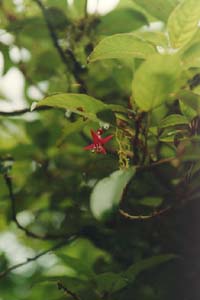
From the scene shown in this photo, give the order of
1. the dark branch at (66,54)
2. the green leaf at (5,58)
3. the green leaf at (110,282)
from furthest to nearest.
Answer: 1. the green leaf at (5,58)
2. the dark branch at (66,54)
3. the green leaf at (110,282)

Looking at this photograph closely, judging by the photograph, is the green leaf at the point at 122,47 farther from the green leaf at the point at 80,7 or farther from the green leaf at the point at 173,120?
the green leaf at the point at 80,7

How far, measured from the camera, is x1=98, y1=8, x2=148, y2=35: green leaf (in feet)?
3.77

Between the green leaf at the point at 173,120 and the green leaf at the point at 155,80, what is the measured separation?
0.06 metres

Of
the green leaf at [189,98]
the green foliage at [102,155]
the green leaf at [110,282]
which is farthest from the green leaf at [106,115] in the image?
the green leaf at [110,282]

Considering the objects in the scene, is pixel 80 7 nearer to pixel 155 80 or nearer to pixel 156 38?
pixel 156 38

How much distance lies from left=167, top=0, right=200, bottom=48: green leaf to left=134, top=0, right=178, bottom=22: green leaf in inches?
7.9

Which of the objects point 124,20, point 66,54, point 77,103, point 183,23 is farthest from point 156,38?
point 66,54

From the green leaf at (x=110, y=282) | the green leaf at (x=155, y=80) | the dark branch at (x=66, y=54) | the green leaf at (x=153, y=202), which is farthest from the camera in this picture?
the dark branch at (x=66, y=54)

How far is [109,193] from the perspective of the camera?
72cm

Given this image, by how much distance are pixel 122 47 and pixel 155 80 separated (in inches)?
3.4

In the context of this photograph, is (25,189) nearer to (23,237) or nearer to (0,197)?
(0,197)

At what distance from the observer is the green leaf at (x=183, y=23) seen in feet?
2.46

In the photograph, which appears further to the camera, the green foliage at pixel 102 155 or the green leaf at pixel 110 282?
the green leaf at pixel 110 282

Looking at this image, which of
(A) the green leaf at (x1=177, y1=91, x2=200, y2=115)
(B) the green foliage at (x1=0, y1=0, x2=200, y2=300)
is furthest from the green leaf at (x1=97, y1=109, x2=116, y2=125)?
(A) the green leaf at (x1=177, y1=91, x2=200, y2=115)
